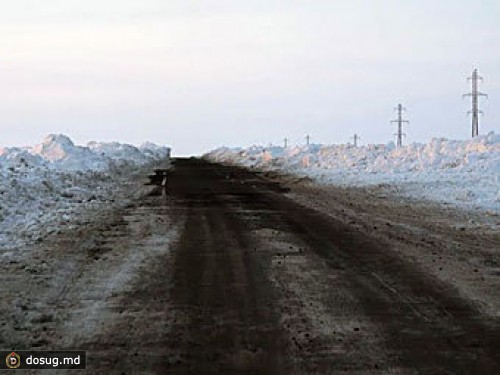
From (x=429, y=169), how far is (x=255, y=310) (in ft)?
99.4

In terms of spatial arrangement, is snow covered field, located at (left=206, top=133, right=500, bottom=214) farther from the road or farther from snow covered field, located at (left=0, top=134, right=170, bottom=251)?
snow covered field, located at (left=0, top=134, right=170, bottom=251)

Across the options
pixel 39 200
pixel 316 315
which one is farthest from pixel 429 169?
pixel 316 315

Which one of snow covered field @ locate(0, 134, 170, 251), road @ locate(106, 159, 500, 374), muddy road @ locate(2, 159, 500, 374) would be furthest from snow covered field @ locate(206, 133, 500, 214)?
snow covered field @ locate(0, 134, 170, 251)

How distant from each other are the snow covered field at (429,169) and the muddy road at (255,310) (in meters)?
10.0

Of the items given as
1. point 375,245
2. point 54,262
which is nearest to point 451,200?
point 375,245

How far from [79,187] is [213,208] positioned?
7.93 metres

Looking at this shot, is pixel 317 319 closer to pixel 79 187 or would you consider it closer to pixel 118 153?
pixel 79 187

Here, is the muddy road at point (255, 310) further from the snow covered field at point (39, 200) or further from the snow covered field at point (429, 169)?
the snow covered field at point (429, 169)

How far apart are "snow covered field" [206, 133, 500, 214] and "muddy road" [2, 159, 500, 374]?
32.8 ft

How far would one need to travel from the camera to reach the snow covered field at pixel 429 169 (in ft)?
77.7

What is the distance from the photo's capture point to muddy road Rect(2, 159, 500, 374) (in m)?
5.72

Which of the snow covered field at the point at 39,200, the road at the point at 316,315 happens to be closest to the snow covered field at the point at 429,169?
the road at the point at 316,315

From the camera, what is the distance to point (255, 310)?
24.0 feet

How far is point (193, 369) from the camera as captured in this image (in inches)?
215
